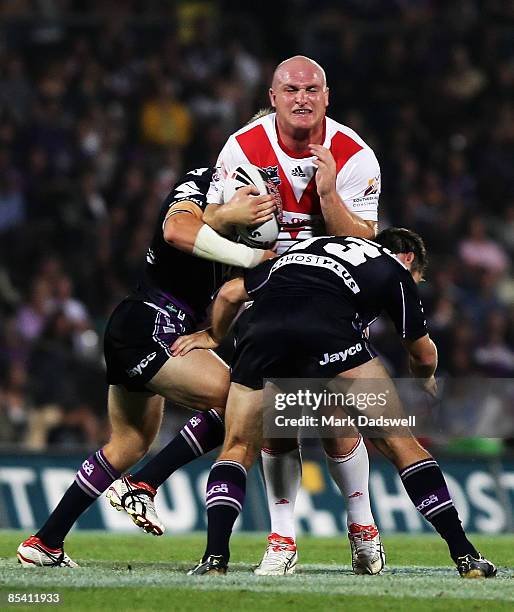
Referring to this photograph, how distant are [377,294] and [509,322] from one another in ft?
28.5

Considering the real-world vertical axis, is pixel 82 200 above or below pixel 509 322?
above

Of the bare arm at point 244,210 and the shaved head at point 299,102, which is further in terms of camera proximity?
the shaved head at point 299,102

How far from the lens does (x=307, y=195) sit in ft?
25.0

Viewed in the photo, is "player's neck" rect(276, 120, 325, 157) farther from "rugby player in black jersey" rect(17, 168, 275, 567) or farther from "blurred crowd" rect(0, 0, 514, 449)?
"blurred crowd" rect(0, 0, 514, 449)

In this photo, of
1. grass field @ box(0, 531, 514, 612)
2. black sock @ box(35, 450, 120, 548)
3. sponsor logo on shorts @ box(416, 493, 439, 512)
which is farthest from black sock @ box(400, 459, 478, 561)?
black sock @ box(35, 450, 120, 548)

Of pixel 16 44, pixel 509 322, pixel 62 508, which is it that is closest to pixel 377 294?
pixel 62 508

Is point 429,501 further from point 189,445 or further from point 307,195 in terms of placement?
point 307,195

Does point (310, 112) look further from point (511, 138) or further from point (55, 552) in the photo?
point (511, 138)

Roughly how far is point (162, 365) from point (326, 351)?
1.05 metres

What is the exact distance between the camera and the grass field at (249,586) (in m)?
5.77

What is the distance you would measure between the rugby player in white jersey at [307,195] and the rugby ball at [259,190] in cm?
8

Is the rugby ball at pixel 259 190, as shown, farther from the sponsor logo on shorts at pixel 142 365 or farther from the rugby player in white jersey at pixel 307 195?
the sponsor logo on shorts at pixel 142 365

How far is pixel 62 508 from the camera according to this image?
7461 mm
